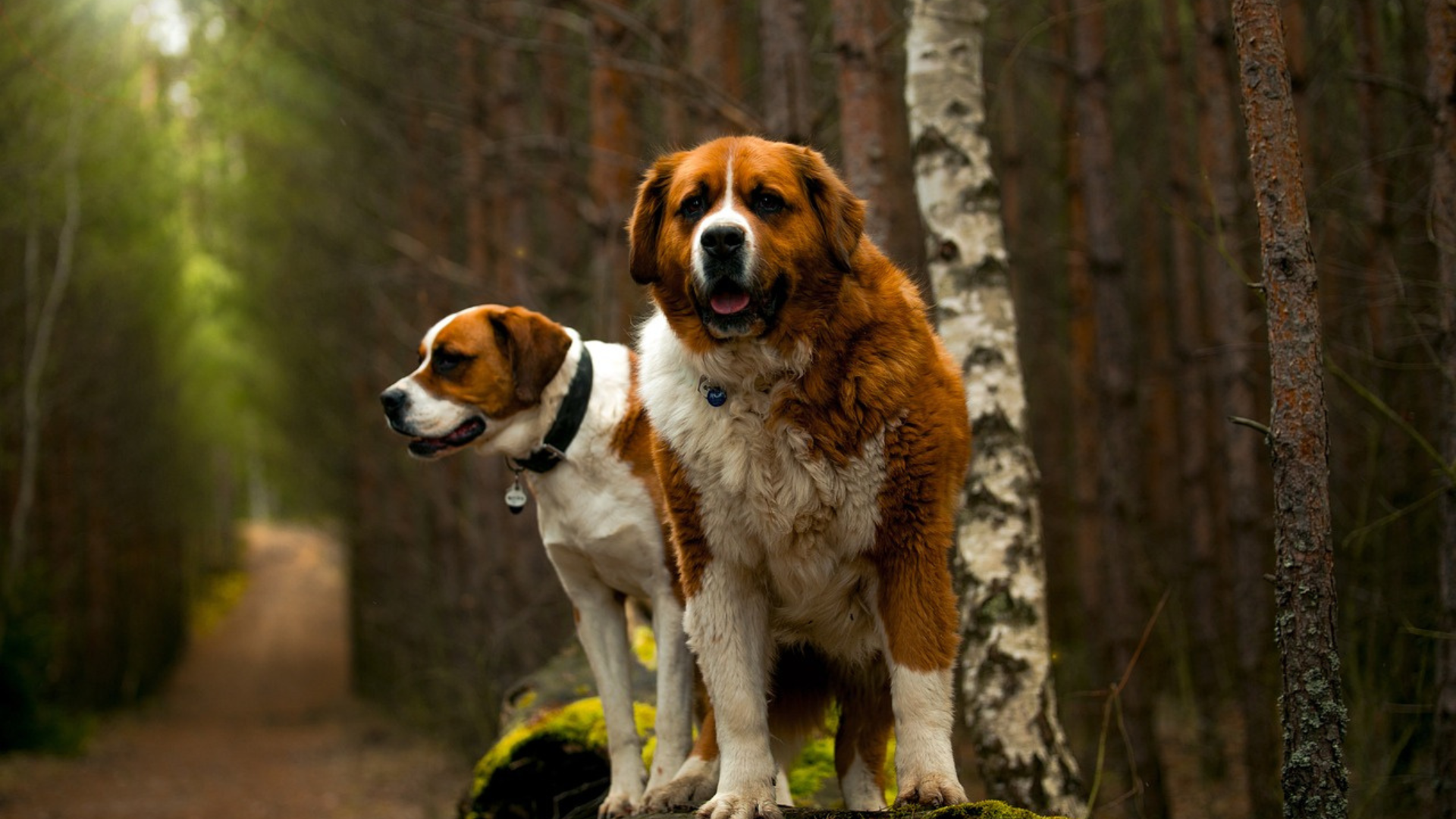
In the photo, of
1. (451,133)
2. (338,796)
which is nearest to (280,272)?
(451,133)

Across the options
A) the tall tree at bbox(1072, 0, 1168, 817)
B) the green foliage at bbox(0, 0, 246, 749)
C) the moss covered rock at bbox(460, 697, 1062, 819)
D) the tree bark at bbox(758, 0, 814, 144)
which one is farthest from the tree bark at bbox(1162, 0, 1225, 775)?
the green foliage at bbox(0, 0, 246, 749)

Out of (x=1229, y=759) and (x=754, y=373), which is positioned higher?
(x=754, y=373)

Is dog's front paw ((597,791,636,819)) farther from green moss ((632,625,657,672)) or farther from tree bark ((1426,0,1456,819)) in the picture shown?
tree bark ((1426,0,1456,819))

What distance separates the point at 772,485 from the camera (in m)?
3.98

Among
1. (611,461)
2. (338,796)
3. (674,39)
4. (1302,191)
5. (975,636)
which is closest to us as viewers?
(1302,191)

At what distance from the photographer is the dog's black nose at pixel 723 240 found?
3863mm

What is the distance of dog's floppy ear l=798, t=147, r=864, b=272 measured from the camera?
407cm

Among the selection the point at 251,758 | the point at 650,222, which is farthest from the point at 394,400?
the point at 251,758

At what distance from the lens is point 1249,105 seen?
12.3ft

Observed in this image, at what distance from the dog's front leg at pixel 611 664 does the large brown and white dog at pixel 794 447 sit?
1057 mm

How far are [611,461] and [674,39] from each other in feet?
23.3

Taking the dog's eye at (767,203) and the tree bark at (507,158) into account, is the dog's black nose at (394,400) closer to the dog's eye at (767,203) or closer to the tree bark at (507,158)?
the dog's eye at (767,203)

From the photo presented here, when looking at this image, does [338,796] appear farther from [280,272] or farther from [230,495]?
[230,495]

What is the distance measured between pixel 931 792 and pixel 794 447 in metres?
1.08
